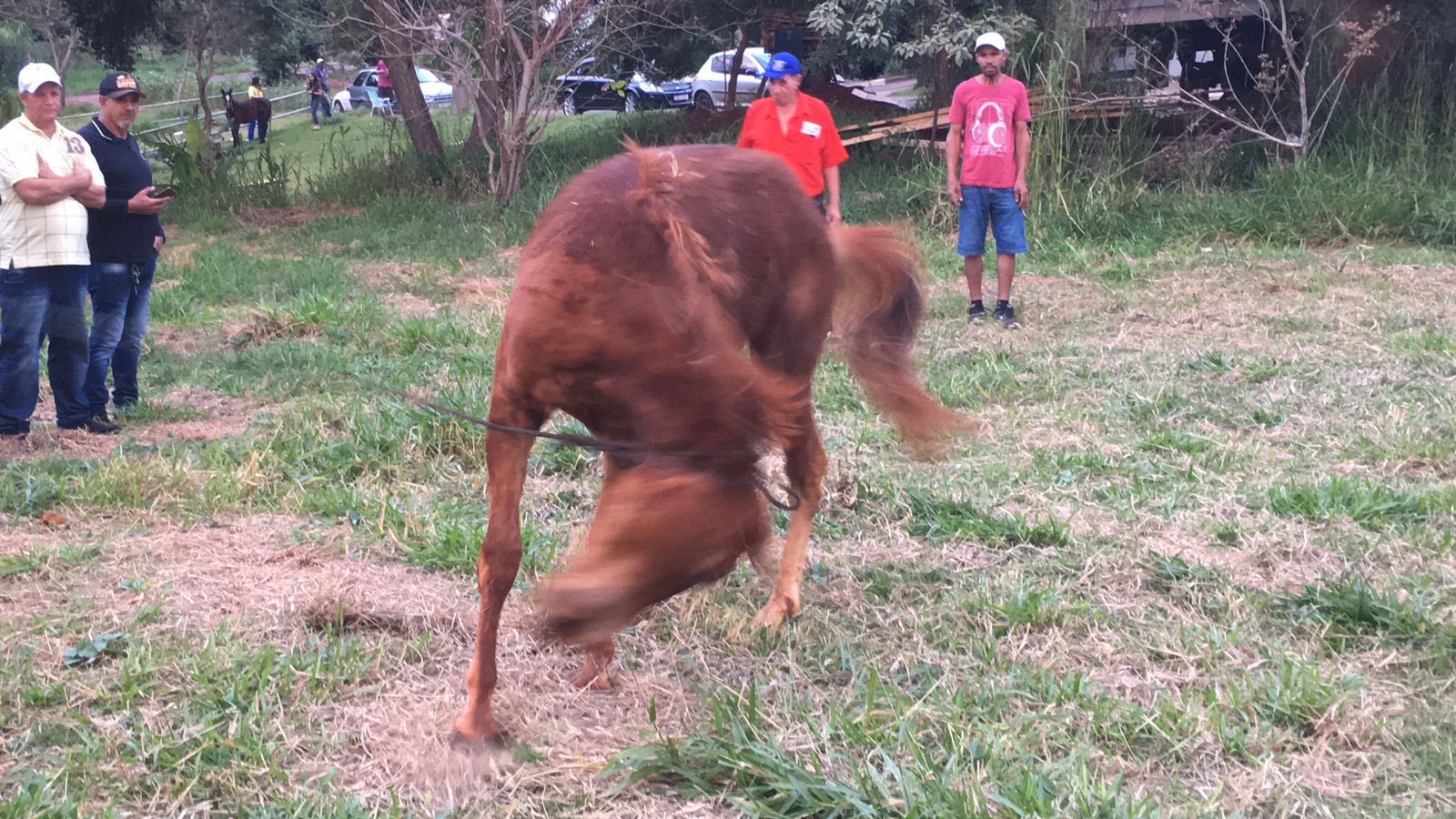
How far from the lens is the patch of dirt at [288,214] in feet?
47.4

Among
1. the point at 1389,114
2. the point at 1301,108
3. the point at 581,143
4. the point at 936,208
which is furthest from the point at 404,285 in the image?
the point at 1389,114

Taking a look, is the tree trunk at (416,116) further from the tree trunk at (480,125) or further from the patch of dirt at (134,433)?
the patch of dirt at (134,433)

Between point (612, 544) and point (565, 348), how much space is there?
0.58 m

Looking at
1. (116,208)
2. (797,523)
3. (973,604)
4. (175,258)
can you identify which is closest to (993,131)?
(797,523)

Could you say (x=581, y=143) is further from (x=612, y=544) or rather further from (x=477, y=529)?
(x=612, y=544)

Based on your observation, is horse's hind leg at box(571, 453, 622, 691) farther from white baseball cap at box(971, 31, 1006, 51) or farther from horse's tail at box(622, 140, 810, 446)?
white baseball cap at box(971, 31, 1006, 51)

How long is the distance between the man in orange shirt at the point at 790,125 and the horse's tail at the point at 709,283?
4.47m

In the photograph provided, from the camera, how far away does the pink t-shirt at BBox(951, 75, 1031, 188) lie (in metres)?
8.23

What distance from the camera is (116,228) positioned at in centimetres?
637

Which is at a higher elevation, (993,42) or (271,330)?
(993,42)

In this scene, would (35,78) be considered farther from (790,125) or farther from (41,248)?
(790,125)

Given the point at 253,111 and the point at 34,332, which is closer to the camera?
the point at 34,332

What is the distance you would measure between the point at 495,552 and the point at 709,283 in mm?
858

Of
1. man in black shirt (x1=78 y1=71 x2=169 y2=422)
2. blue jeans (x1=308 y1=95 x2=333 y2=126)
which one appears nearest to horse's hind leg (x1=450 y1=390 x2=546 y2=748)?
man in black shirt (x1=78 y1=71 x2=169 y2=422)
